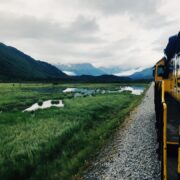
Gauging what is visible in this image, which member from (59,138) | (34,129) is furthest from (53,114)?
(59,138)

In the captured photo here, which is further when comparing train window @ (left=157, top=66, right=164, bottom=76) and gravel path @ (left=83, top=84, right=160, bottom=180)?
train window @ (left=157, top=66, right=164, bottom=76)

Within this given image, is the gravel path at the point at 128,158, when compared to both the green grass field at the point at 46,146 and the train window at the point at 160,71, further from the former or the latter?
the train window at the point at 160,71

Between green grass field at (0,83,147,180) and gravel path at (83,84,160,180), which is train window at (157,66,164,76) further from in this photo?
green grass field at (0,83,147,180)

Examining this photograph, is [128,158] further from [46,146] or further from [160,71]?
[160,71]

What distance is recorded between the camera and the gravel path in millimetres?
11781

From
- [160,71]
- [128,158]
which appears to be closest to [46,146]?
[128,158]

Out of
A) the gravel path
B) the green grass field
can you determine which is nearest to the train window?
the gravel path

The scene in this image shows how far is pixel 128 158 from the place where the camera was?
1380cm

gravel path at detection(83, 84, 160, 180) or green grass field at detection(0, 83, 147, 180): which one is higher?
gravel path at detection(83, 84, 160, 180)

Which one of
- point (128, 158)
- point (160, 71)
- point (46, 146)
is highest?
point (160, 71)

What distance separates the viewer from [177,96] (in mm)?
11734

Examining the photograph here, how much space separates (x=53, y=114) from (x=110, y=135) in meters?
13.0

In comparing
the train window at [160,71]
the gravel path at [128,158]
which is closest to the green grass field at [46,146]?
the gravel path at [128,158]

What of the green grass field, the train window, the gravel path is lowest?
the green grass field
